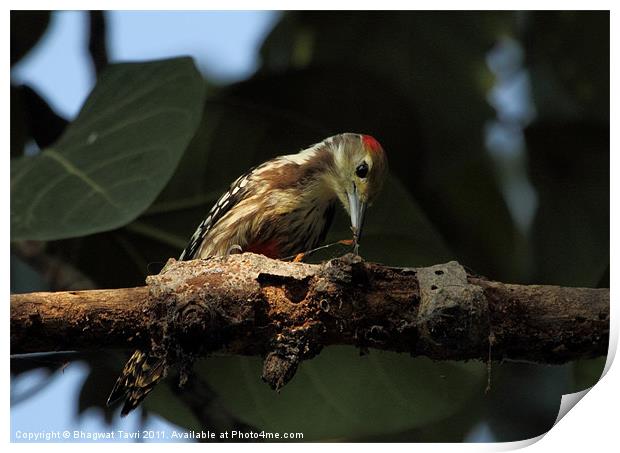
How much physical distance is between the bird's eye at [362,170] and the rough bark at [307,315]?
522 mm

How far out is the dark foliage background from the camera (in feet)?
5.43

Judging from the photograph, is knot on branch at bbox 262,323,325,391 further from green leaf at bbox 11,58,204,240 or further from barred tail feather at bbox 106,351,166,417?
green leaf at bbox 11,58,204,240

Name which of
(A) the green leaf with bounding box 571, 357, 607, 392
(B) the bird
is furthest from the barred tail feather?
(A) the green leaf with bounding box 571, 357, 607, 392

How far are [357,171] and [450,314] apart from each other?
2.02ft

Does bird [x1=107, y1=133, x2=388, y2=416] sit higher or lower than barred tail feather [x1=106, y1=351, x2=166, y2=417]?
higher

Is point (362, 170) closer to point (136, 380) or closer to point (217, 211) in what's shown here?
point (217, 211)

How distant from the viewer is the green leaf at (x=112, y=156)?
160cm

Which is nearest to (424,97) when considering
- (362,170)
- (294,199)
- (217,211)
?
(362,170)

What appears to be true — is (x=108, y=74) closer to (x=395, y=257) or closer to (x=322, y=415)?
(x=395, y=257)

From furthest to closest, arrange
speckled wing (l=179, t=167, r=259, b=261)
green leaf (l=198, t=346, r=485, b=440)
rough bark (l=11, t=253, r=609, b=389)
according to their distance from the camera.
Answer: speckled wing (l=179, t=167, r=259, b=261) → green leaf (l=198, t=346, r=485, b=440) → rough bark (l=11, t=253, r=609, b=389)

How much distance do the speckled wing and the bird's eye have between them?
0.26 m

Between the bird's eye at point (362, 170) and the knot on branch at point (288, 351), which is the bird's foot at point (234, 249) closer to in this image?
the bird's eye at point (362, 170)

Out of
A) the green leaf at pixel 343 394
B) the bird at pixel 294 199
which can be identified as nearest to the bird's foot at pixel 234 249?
the bird at pixel 294 199

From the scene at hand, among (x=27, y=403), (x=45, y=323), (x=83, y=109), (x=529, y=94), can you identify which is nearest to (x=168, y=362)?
(x=45, y=323)
